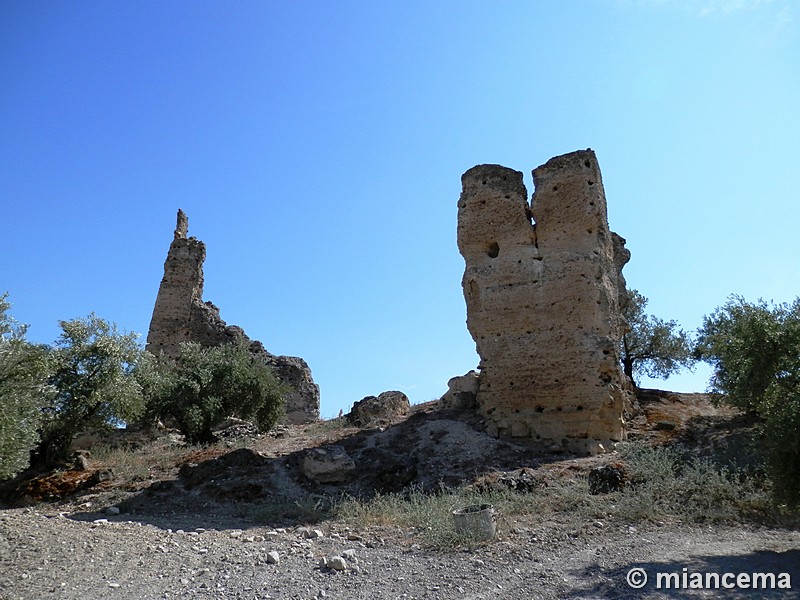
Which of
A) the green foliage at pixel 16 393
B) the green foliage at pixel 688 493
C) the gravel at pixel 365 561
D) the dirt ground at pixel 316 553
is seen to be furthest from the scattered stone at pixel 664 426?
the green foliage at pixel 16 393

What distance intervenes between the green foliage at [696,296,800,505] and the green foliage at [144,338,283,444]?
11.8m

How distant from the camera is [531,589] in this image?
498cm

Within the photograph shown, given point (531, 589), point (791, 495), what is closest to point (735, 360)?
point (791, 495)

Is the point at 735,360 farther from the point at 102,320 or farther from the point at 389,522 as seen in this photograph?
the point at 102,320

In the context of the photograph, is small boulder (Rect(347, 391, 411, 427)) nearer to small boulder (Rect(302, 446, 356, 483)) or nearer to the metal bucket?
small boulder (Rect(302, 446, 356, 483))

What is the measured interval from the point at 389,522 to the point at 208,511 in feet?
11.1

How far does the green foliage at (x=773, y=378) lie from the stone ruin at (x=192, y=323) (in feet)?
47.5

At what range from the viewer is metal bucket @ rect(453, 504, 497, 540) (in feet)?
21.3

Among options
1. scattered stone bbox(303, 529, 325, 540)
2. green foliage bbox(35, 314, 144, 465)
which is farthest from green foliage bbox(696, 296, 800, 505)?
green foliage bbox(35, 314, 144, 465)

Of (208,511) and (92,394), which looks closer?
(208,511)

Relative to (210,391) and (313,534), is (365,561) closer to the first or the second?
(313,534)

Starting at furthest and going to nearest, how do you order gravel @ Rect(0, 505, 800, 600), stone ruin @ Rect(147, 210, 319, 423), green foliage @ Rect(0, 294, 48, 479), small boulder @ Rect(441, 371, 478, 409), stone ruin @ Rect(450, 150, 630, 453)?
1. stone ruin @ Rect(147, 210, 319, 423)
2. small boulder @ Rect(441, 371, 478, 409)
3. stone ruin @ Rect(450, 150, 630, 453)
4. green foliage @ Rect(0, 294, 48, 479)
5. gravel @ Rect(0, 505, 800, 600)

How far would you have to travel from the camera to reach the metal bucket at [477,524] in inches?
256

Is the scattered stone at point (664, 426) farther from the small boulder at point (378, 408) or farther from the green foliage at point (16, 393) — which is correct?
the green foliage at point (16, 393)
